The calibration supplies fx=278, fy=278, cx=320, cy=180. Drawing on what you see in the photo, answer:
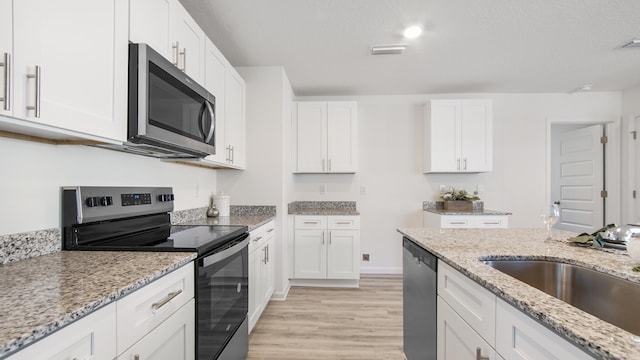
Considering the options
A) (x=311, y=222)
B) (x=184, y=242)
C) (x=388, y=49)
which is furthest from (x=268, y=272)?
(x=388, y=49)

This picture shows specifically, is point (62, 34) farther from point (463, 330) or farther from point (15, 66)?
point (463, 330)

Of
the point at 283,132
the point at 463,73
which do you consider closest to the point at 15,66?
the point at 283,132

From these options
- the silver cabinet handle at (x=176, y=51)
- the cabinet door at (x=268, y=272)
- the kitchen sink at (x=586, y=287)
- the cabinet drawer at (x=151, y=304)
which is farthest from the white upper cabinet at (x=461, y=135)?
the cabinet drawer at (x=151, y=304)

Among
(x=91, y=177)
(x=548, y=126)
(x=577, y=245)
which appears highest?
(x=548, y=126)

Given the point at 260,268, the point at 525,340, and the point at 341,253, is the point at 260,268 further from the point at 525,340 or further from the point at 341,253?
the point at 525,340

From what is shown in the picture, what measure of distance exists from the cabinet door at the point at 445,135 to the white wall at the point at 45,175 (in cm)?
309

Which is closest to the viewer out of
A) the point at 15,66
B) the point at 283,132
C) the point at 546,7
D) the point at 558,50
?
the point at 15,66

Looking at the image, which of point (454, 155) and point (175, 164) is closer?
point (175, 164)

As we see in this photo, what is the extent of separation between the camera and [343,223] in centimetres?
316

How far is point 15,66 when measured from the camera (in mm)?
788

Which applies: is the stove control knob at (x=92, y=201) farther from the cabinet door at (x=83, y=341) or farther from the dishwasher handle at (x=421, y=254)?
the dishwasher handle at (x=421, y=254)

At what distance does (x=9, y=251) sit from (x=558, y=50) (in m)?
3.93

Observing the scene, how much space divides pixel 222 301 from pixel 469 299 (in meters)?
1.17

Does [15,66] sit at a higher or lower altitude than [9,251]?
higher
